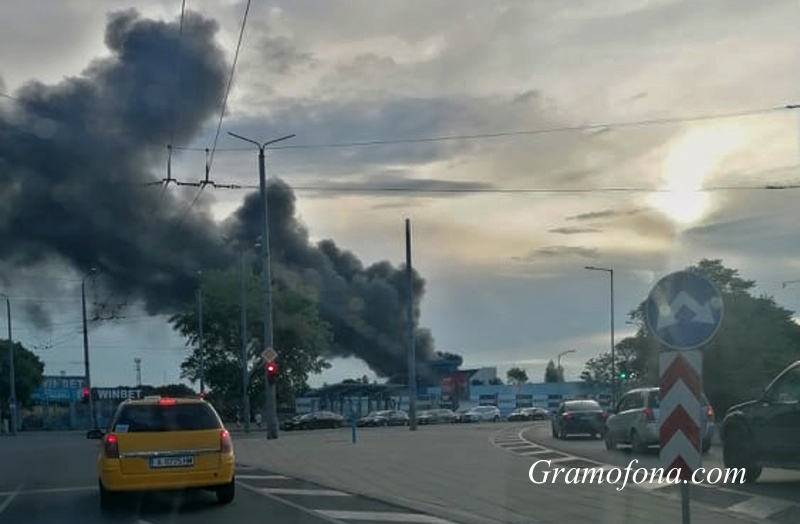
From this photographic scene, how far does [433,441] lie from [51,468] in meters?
12.7

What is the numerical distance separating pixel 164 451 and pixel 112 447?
2.38 ft

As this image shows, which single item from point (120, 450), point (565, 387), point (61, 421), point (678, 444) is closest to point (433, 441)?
point (120, 450)

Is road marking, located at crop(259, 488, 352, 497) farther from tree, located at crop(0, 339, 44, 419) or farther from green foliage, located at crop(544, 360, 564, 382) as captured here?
green foliage, located at crop(544, 360, 564, 382)

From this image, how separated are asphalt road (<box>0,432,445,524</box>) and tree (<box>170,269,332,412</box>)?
55.4 metres

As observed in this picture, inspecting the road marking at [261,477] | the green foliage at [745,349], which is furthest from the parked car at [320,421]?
the road marking at [261,477]

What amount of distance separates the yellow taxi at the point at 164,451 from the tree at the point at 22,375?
91.3 metres

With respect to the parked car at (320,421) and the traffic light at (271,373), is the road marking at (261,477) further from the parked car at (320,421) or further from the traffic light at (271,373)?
the parked car at (320,421)

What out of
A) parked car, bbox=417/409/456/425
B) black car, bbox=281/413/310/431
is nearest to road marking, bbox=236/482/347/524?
black car, bbox=281/413/310/431

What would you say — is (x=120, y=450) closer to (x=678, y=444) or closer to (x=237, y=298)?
(x=678, y=444)

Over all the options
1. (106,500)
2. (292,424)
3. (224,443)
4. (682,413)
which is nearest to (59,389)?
(292,424)

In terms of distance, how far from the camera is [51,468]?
2706 centimetres

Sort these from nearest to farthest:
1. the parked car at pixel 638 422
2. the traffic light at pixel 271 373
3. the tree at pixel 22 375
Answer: the parked car at pixel 638 422 → the traffic light at pixel 271 373 → the tree at pixel 22 375

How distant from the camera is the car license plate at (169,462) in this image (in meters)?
16.2

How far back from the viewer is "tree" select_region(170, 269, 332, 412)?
78188mm
